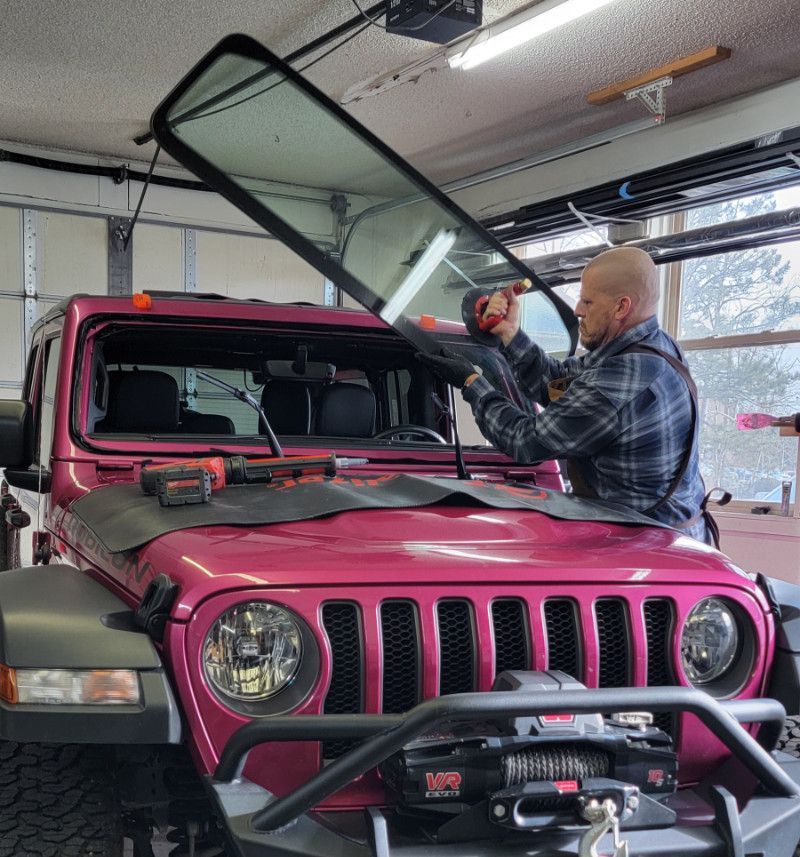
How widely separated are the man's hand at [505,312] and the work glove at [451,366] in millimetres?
139

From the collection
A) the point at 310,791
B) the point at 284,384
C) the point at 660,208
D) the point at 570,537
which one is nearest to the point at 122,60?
the point at 660,208

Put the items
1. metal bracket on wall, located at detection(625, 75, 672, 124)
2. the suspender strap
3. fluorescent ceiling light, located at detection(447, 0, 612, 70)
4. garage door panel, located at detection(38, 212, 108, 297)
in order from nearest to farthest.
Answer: the suspender strap, fluorescent ceiling light, located at detection(447, 0, 612, 70), metal bracket on wall, located at detection(625, 75, 672, 124), garage door panel, located at detection(38, 212, 108, 297)

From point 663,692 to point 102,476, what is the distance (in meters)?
1.63

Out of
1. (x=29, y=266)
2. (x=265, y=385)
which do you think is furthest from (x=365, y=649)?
(x=29, y=266)

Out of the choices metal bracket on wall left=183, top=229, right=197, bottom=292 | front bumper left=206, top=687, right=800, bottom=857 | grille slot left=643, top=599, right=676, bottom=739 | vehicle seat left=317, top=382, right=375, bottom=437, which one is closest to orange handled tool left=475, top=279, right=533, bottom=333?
vehicle seat left=317, top=382, right=375, bottom=437

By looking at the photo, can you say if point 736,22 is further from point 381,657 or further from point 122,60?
point 381,657

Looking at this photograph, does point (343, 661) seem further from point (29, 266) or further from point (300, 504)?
point (29, 266)

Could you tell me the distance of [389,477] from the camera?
7.77 feet

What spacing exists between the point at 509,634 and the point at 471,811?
0.34m

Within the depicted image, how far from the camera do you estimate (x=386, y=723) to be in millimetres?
1420

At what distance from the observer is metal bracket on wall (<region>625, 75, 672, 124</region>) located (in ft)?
21.7

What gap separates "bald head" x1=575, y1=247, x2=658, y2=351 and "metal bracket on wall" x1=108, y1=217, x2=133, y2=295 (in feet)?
23.6

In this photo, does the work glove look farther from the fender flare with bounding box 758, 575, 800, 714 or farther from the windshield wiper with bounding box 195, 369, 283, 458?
the fender flare with bounding box 758, 575, 800, 714

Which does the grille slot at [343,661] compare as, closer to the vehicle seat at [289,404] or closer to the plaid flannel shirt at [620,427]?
the plaid flannel shirt at [620,427]
